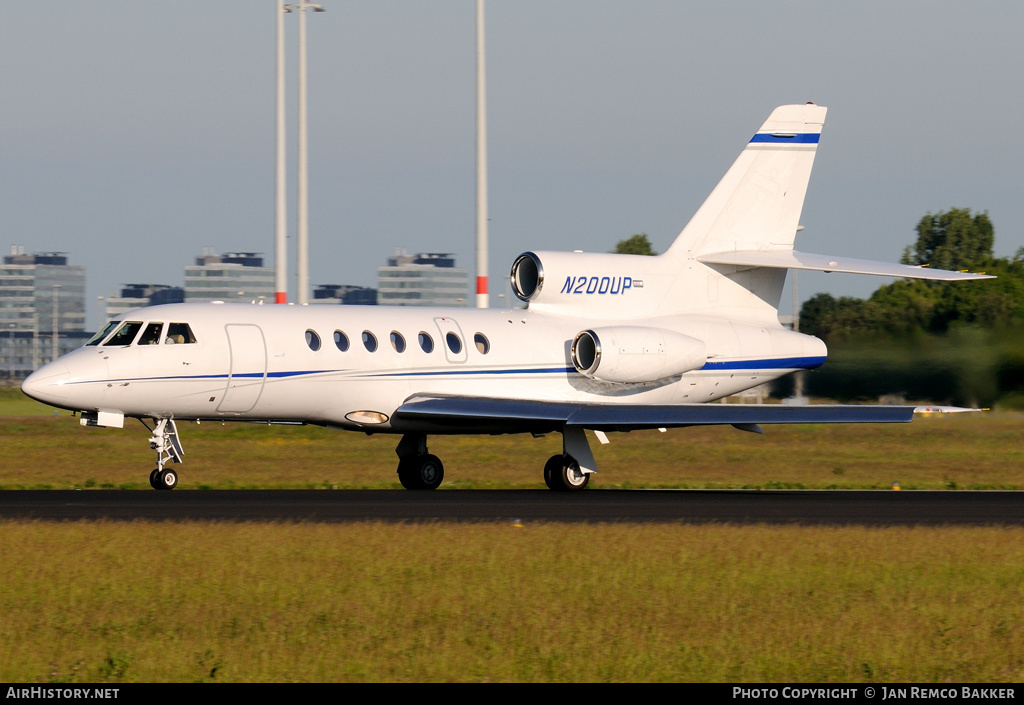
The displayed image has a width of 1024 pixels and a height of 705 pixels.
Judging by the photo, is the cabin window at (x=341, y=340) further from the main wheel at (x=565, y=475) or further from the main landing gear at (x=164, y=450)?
the main wheel at (x=565, y=475)

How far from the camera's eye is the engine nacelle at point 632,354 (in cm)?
2677

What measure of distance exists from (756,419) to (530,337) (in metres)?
5.32

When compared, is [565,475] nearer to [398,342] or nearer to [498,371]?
[498,371]

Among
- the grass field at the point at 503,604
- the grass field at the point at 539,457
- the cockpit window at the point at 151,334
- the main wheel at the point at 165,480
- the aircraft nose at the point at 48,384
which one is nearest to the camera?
the grass field at the point at 503,604

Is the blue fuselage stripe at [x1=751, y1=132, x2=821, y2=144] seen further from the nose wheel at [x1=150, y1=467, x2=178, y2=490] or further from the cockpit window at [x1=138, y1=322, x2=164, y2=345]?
the nose wheel at [x1=150, y1=467, x2=178, y2=490]

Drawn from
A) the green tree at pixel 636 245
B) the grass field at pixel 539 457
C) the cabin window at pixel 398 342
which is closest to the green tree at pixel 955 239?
the green tree at pixel 636 245

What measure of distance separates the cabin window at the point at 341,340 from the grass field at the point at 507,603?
8297 mm

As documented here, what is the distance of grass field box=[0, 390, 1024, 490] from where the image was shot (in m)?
29.0

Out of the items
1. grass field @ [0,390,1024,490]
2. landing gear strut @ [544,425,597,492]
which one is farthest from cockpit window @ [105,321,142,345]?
landing gear strut @ [544,425,597,492]

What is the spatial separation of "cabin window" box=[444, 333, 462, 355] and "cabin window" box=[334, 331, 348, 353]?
2141 millimetres

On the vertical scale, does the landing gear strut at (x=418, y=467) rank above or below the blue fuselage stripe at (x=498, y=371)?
below

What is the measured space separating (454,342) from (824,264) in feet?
24.4

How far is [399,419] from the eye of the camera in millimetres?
25391
